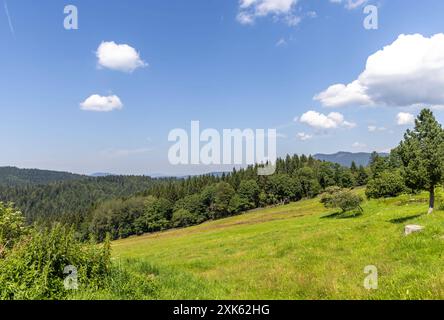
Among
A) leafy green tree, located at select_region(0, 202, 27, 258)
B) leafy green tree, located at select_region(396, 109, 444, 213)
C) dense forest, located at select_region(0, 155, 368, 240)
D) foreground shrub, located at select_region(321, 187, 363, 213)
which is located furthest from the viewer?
dense forest, located at select_region(0, 155, 368, 240)

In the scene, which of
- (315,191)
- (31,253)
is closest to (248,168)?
(315,191)

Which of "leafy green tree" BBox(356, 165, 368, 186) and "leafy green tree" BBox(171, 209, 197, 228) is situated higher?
"leafy green tree" BBox(356, 165, 368, 186)

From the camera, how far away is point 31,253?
29.7ft

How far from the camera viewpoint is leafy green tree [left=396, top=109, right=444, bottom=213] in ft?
79.8

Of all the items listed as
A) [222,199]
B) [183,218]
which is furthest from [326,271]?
[222,199]

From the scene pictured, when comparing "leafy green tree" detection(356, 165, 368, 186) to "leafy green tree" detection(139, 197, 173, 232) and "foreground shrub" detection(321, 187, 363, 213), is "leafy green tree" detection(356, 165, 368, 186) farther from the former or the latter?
"foreground shrub" detection(321, 187, 363, 213)

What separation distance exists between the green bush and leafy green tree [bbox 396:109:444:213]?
43727mm

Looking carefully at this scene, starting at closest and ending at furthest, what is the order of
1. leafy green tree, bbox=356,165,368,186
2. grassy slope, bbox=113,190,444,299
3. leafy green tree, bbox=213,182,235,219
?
grassy slope, bbox=113,190,444,299 → leafy green tree, bbox=213,182,235,219 → leafy green tree, bbox=356,165,368,186

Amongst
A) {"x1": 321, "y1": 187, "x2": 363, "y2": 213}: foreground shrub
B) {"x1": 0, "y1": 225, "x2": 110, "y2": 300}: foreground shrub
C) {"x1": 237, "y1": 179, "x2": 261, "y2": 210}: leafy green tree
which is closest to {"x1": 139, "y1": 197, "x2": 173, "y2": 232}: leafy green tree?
{"x1": 237, "y1": 179, "x2": 261, "y2": 210}: leafy green tree

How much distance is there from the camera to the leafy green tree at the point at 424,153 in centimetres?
2433

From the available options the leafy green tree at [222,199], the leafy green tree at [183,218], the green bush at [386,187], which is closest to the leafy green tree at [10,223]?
the green bush at [386,187]

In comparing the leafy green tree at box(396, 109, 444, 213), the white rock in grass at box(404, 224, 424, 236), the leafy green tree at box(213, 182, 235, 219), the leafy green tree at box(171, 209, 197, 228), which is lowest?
the leafy green tree at box(171, 209, 197, 228)

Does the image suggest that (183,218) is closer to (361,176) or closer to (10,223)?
(361,176)
